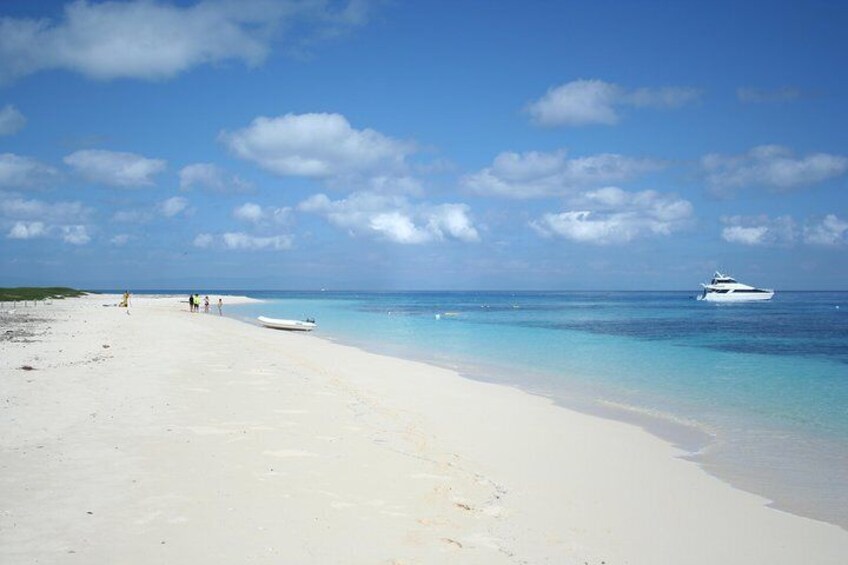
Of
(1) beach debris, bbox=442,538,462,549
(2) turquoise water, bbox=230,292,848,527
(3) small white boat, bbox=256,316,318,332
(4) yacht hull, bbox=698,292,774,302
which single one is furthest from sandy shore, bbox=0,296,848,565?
(4) yacht hull, bbox=698,292,774,302

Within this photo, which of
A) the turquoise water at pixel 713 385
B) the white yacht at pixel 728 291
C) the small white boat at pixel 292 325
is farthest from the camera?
the white yacht at pixel 728 291

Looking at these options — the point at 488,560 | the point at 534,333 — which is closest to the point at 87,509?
the point at 488,560

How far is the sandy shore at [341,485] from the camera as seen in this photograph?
6113 mm

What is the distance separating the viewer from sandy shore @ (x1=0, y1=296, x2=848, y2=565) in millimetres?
6113

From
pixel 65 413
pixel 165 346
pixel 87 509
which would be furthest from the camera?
pixel 165 346

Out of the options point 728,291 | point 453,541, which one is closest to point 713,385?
point 453,541

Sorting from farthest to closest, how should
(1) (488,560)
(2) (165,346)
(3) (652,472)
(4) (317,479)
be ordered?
(2) (165,346), (3) (652,472), (4) (317,479), (1) (488,560)

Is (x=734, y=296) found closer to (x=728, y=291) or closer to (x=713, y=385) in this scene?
(x=728, y=291)

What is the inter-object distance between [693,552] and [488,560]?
2.52 m

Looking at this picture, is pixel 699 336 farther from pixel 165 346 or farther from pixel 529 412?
pixel 165 346

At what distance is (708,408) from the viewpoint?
1617 centimetres

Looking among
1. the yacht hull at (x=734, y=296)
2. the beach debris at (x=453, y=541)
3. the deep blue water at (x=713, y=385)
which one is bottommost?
the deep blue water at (x=713, y=385)

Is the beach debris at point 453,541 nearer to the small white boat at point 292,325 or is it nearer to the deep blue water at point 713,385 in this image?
the deep blue water at point 713,385

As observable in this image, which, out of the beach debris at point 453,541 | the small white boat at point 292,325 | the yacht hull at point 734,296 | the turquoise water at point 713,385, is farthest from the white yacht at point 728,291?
the beach debris at point 453,541
